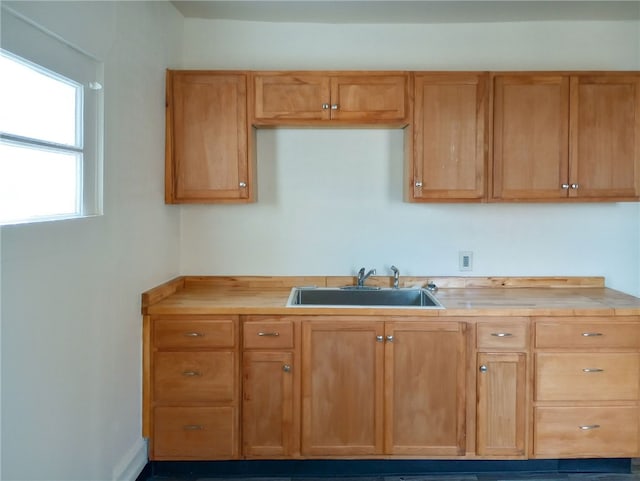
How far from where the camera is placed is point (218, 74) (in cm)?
266

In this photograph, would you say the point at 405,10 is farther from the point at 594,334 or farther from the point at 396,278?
the point at 594,334

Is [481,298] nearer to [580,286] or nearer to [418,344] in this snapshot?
[418,344]

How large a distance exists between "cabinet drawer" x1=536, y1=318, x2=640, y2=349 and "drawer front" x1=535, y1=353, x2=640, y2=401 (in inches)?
2.0

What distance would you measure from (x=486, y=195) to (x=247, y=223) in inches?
55.0

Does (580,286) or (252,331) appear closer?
(252,331)

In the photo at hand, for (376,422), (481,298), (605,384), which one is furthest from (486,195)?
(376,422)

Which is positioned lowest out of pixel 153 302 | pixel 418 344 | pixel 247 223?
pixel 418 344

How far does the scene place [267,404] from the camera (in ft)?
7.96

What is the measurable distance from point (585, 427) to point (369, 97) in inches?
79.1

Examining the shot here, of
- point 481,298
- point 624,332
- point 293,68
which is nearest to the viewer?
point 624,332

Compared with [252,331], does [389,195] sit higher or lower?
higher

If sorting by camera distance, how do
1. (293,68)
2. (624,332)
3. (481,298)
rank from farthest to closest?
1. (293,68)
2. (481,298)
3. (624,332)

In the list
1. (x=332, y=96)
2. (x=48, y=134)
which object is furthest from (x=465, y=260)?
(x=48, y=134)

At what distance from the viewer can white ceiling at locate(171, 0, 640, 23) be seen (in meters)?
2.67
